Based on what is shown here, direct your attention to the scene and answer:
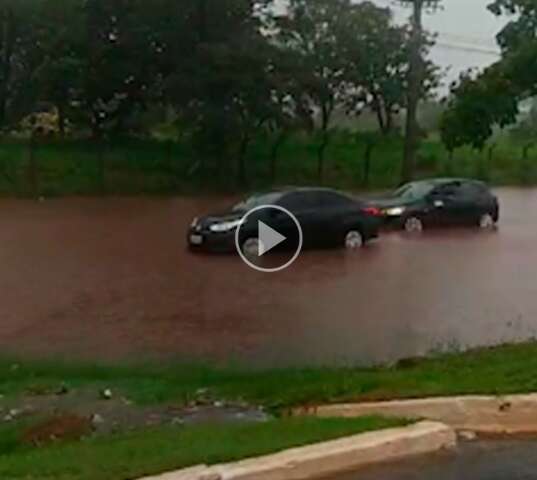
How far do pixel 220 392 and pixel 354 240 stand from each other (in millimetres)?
14408

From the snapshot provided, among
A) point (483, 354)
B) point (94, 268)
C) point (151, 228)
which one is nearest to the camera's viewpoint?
point (483, 354)

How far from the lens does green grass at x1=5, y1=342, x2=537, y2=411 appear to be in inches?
344

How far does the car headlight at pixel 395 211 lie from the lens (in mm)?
27716

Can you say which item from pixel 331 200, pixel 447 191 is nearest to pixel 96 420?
pixel 331 200

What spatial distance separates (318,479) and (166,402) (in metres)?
3.16

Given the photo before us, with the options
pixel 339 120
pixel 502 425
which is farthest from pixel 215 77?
pixel 502 425

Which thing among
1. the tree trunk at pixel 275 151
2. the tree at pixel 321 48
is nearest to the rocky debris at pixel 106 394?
the tree trunk at pixel 275 151

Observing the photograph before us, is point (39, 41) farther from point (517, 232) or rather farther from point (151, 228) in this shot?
point (517, 232)

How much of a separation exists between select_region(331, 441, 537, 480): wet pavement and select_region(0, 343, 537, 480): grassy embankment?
1.63 ft

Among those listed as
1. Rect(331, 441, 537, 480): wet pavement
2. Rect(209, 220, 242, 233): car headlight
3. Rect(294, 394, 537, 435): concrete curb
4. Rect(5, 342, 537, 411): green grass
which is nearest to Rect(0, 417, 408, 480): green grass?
Rect(331, 441, 537, 480): wet pavement

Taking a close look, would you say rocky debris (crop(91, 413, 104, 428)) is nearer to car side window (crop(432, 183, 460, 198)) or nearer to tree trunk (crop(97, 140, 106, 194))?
car side window (crop(432, 183, 460, 198))

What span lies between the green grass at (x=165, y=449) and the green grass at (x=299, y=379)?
57.5 inches

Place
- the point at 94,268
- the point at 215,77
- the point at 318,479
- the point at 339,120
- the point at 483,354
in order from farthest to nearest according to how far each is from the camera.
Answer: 1. the point at 339,120
2. the point at 215,77
3. the point at 94,268
4. the point at 483,354
5. the point at 318,479

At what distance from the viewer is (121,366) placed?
1156cm
